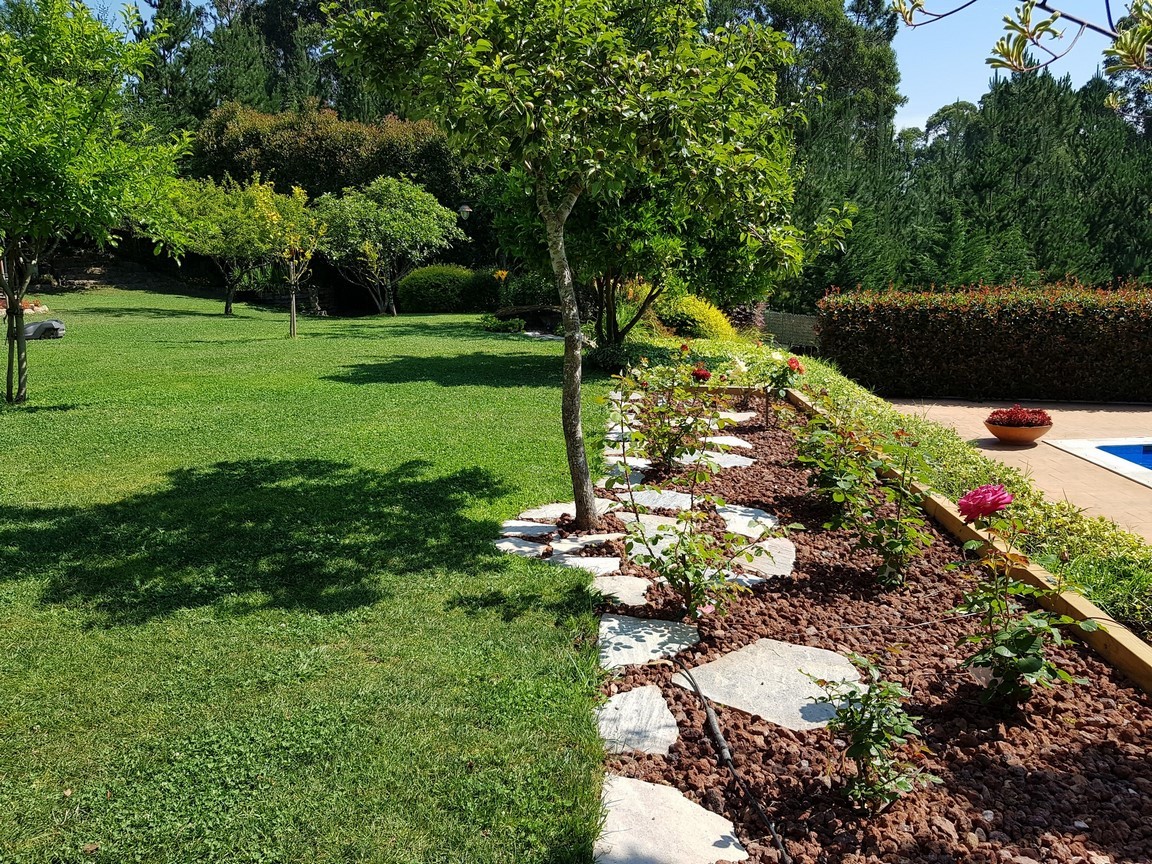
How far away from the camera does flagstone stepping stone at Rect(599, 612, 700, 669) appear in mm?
3236

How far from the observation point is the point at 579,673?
3074 mm

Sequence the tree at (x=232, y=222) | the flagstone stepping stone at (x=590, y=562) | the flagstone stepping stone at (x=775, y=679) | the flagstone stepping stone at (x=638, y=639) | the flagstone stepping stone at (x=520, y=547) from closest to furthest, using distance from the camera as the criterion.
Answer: the flagstone stepping stone at (x=775, y=679) < the flagstone stepping stone at (x=638, y=639) < the flagstone stepping stone at (x=590, y=562) < the flagstone stepping stone at (x=520, y=547) < the tree at (x=232, y=222)

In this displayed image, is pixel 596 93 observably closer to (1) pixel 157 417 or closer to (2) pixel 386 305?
(1) pixel 157 417

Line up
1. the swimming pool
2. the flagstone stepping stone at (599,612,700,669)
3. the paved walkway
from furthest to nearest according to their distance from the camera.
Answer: the swimming pool
the paved walkway
the flagstone stepping stone at (599,612,700,669)

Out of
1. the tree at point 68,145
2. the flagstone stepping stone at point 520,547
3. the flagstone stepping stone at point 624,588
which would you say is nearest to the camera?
the flagstone stepping stone at point 624,588

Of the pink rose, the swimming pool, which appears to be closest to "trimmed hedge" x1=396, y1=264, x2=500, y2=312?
the swimming pool

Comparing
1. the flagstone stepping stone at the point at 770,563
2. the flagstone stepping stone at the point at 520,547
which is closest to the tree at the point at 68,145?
the flagstone stepping stone at the point at 520,547

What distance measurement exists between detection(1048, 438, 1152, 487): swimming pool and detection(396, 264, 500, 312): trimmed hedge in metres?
18.5

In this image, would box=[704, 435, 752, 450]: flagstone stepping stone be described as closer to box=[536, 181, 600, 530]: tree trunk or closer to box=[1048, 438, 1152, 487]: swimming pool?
box=[536, 181, 600, 530]: tree trunk

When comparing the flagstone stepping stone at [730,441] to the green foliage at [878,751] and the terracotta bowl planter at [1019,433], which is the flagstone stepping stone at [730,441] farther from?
the green foliage at [878,751]

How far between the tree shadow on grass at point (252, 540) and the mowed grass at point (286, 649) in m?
0.02

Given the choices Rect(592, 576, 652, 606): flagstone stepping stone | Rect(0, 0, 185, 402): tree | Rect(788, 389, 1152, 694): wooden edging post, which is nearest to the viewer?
Rect(788, 389, 1152, 694): wooden edging post

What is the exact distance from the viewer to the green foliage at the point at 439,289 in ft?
79.0

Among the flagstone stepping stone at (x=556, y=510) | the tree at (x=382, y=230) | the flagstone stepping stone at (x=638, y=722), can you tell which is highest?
the tree at (x=382, y=230)
